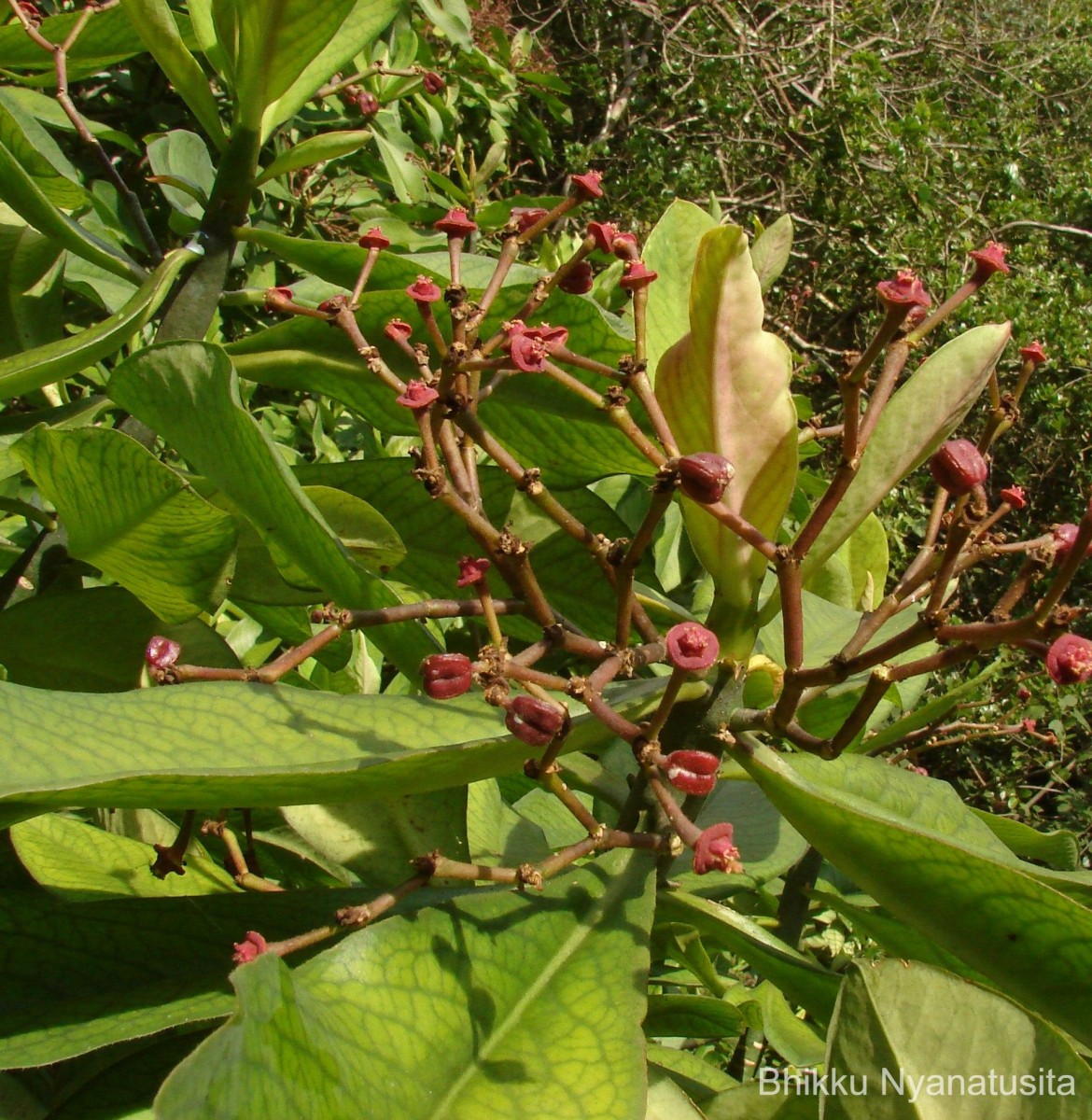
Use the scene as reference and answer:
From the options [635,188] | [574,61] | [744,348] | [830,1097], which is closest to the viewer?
[830,1097]

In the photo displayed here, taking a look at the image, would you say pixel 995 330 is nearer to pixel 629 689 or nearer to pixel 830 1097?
pixel 629 689

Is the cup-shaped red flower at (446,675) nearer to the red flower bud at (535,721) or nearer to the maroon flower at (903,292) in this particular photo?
the red flower bud at (535,721)

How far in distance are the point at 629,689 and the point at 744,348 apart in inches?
10.5

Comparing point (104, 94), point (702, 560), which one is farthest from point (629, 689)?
point (104, 94)

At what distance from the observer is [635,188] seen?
6355 millimetres

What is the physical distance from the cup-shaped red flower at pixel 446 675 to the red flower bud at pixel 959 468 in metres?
0.32

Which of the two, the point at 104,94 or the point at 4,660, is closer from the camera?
the point at 4,660

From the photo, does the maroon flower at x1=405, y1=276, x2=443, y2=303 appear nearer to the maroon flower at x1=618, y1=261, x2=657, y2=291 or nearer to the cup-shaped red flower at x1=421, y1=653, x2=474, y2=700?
the maroon flower at x1=618, y1=261, x2=657, y2=291

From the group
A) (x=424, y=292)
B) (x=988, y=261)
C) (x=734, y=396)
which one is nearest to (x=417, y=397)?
(x=424, y=292)

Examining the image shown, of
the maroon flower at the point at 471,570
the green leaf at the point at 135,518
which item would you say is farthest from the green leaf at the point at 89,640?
the maroon flower at the point at 471,570

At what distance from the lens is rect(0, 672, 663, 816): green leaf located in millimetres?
523

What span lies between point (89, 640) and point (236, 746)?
41 cm

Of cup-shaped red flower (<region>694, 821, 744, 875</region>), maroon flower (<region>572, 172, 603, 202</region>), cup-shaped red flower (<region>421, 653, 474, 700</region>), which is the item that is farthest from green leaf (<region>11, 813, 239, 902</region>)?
maroon flower (<region>572, 172, 603, 202</region>)

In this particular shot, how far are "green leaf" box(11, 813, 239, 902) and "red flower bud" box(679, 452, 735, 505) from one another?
468 mm
